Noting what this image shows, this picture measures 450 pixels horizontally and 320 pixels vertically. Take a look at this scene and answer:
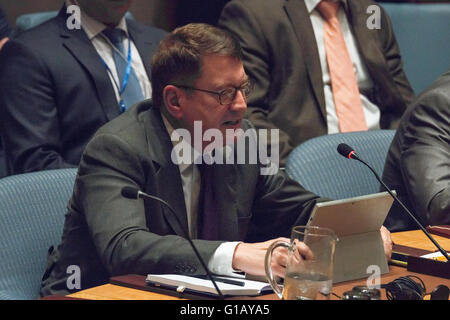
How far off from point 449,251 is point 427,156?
0.52m

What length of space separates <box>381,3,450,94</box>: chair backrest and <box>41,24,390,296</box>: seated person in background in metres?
2.26

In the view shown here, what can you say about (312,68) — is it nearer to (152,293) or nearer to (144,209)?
(144,209)

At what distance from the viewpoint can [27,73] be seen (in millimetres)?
3201

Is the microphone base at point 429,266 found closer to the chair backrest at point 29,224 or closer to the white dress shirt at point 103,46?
the chair backrest at point 29,224

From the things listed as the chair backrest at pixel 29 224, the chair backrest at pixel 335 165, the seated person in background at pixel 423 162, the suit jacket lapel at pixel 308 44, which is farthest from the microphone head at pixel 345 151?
the suit jacket lapel at pixel 308 44

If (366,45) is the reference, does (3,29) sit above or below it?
above

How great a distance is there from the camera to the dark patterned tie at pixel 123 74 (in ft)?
11.0

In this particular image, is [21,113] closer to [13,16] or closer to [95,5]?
[95,5]

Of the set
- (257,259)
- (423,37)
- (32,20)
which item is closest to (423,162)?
(257,259)

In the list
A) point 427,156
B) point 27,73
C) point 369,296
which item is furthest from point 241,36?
point 369,296

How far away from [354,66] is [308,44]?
0.99 feet

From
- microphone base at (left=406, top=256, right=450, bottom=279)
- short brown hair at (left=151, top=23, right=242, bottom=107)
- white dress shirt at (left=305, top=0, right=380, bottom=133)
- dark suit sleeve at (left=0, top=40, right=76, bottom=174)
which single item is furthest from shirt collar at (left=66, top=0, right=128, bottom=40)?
microphone base at (left=406, top=256, right=450, bottom=279)

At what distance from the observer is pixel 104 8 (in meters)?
3.34

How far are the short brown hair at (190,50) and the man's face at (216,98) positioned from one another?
0.7 inches
